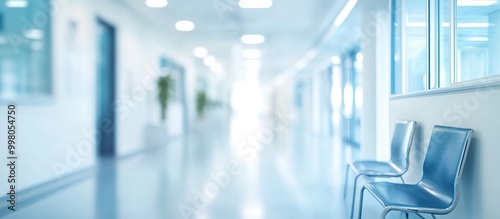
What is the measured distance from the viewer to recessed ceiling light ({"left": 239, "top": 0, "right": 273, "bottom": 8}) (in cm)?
522

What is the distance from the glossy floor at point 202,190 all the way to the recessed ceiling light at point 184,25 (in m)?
2.56

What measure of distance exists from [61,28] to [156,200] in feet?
8.43

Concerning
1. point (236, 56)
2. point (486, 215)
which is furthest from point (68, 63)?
point (236, 56)

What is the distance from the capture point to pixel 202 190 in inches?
148

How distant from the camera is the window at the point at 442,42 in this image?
2.11m

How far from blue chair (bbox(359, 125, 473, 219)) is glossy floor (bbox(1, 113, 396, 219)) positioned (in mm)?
876

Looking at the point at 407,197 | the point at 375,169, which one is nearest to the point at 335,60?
the point at 375,169

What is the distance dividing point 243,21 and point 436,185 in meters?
4.98

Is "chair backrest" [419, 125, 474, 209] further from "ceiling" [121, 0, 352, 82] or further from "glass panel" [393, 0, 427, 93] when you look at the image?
"ceiling" [121, 0, 352, 82]

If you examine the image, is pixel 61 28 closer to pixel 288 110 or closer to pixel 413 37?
pixel 413 37
